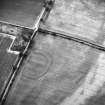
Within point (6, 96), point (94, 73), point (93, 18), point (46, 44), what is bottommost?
point (6, 96)

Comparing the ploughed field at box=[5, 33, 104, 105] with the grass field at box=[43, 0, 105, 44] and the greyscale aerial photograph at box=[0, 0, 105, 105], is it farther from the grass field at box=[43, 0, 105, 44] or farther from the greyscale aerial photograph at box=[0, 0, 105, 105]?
the grass field at box=[43, 0, 105, 44]

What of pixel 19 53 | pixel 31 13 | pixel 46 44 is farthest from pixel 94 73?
pixel 31 13

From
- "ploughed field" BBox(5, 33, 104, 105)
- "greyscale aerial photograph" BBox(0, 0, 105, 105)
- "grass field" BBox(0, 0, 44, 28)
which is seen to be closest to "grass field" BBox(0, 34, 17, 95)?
"greyscale aerial photograph" BBox(0, 0, 105, 105)

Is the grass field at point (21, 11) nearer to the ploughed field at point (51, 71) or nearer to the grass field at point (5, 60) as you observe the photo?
the grass field at point (5, 60)

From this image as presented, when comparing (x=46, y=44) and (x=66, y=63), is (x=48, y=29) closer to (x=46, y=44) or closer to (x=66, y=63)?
(x=46, y=44)

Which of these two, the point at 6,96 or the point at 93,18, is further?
the point at 93,18

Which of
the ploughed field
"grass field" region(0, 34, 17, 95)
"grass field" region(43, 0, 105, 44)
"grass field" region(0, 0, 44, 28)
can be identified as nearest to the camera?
the ploughed field

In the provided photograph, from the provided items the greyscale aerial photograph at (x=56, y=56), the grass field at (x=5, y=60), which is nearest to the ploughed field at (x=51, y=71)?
the greyscale aerial photograph at (x=56, y=56)
